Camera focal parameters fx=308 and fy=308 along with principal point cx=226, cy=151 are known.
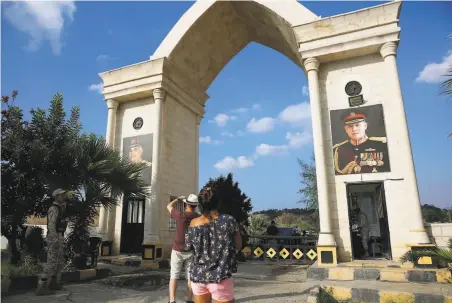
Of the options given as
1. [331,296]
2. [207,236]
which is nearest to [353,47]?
[331,296]

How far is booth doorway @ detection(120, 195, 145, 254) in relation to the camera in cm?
1332

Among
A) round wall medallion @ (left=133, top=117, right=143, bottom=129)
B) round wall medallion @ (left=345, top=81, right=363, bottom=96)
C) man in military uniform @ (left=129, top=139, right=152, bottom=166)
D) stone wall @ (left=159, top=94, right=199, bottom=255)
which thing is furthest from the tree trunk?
round wall medallion @ (left=345, top=81, right=363, bottom=96)

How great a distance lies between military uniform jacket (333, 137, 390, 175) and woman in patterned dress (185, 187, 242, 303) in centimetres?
777

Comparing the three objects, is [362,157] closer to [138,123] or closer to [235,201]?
[235,201]

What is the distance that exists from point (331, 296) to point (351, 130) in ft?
18.5

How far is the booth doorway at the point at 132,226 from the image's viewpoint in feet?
43.7

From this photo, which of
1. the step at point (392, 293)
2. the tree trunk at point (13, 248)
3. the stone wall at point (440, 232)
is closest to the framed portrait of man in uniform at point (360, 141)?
the stone wall at point (440, 232)

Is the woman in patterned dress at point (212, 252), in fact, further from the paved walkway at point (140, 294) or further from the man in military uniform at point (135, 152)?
the man in military uniform at point (135, 152)

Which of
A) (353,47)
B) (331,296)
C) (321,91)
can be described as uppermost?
(353,47)

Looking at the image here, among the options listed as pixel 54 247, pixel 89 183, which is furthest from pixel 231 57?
pixel 54 247

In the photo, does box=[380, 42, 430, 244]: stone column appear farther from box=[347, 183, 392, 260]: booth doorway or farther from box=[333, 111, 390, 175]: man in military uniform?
box=[347, 183, 392, 260]: booth doorway

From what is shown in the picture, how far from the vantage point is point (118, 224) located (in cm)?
1315

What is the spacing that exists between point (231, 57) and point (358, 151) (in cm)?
919

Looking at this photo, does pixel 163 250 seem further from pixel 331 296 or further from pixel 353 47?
pixel 353 47
